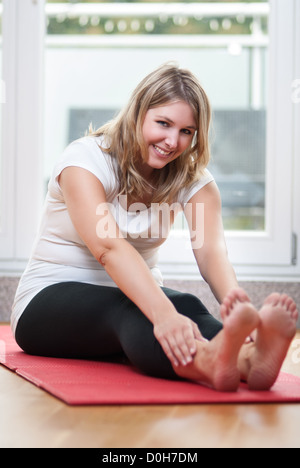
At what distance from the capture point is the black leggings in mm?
1419

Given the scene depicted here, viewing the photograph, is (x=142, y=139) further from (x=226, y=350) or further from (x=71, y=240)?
(x=226, y=350)

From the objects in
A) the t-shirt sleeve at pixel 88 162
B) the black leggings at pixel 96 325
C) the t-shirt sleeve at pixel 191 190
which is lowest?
the black leggings at pixel 96 325

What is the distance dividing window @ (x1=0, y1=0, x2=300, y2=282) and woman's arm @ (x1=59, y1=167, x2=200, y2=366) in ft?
4.25

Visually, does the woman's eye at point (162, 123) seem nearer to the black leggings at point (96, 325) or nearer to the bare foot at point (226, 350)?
the black leggings at point (96, 325)

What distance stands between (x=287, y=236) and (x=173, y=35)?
3.28ft

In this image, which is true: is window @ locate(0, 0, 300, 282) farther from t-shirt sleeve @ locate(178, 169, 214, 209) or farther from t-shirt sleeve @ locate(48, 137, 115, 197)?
t-shirt sleeve @ locate(48, 137, 115, 197)

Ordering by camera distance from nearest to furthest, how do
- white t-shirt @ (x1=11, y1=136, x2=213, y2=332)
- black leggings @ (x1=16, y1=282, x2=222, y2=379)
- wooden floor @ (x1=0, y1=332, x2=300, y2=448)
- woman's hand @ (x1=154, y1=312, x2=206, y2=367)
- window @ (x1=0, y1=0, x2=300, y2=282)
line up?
1. wooden floor @ (x1=0, y1=332, x2=300, y2=448)
2. woman's hand @ (x1=154, y1=312, x2=206, y2=367)
3. black leggings @ (x1=16, y1=282, x2=222, y2=379)
4. white t-shirt @ (x1=11, y1=136, x2=213, y2=332)
5. window @ (x1=0, y1=0, x2=300, y2=282)

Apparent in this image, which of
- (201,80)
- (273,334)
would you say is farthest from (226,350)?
(201,80)

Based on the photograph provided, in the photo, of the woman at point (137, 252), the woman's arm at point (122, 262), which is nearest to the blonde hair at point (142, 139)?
the woman at point (137, 252)

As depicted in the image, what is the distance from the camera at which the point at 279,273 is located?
2.86m

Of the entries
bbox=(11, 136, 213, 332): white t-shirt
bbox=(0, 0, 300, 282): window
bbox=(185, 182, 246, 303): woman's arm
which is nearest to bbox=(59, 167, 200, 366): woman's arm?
bbox=(11, 136, 213, 332): white t-shirt

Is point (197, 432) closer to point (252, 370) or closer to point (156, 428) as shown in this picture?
point (156, 428)

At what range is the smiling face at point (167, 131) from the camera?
1617 mm

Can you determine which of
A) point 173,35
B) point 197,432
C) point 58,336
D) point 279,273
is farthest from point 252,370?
point 173,35
